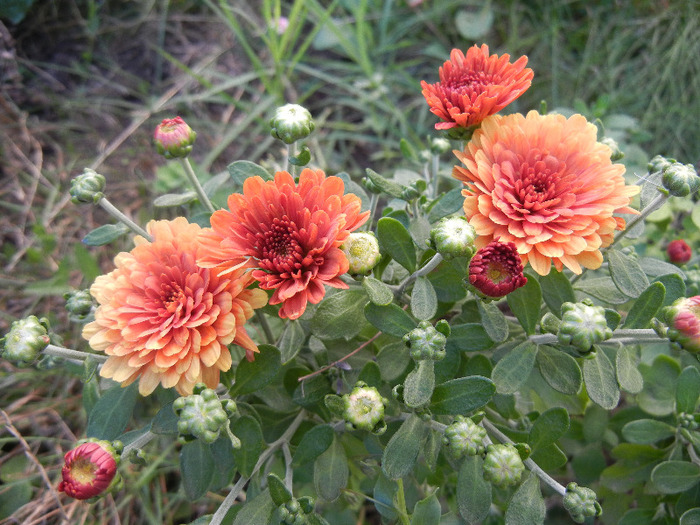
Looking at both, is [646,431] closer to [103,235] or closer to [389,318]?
[389,318]

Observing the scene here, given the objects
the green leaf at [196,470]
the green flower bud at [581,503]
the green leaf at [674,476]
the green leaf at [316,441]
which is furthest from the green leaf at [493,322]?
the green leaf at [196,470]

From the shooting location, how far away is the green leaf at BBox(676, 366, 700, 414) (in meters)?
1.75

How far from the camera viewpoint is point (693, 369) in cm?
175

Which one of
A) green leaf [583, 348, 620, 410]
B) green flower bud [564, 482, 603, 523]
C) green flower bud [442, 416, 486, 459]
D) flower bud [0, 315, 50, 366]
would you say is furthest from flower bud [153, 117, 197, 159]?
green flower bud [564, 482, 603, 523]

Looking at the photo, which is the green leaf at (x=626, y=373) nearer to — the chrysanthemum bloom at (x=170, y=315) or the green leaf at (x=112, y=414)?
the chrysanthemum bloom at (x=170, y=315)

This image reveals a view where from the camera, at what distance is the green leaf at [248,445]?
161 centimetres

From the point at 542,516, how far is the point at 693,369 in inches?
A: 28.2

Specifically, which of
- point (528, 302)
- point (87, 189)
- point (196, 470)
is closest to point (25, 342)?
point (87, 189)

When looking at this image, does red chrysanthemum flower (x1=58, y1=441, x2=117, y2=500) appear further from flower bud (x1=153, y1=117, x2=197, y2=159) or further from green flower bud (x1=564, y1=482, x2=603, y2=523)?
green flower bud (x1=564, y1=482, x2=603, y2=523)

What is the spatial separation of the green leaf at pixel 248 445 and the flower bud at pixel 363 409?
12.1 inches

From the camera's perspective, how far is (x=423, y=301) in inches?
62.6

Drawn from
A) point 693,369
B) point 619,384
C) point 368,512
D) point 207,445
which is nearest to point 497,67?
point 619,384

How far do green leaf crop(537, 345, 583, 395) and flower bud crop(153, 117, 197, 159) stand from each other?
4.35 feet

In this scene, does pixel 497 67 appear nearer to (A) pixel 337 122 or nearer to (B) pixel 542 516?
(B) pixel 542 516
